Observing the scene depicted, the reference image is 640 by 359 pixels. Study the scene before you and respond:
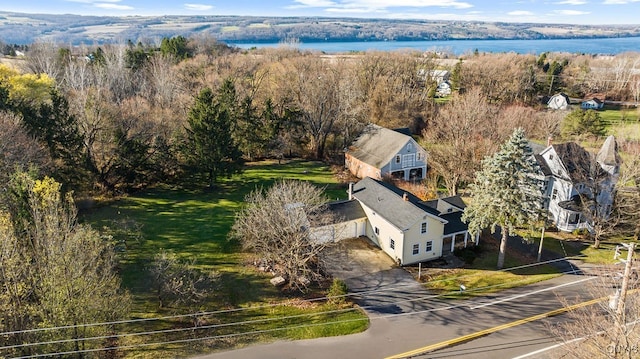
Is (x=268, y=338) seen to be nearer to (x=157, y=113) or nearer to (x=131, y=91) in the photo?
(x=157, y=113)

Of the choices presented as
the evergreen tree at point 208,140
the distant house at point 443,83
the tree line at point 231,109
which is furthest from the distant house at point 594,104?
the evergreen tree at point 208,140

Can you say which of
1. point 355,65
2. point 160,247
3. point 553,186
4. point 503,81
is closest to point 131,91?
point 355,65

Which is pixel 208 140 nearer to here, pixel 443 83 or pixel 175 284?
pixel 175 284

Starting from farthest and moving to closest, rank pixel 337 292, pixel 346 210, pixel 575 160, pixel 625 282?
pixel 575 160 < pixel 346 210 < pixel 337 292 < pixel 625 282

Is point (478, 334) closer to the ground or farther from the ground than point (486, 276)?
closer to the ground

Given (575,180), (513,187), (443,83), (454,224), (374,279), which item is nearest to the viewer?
(374,279)

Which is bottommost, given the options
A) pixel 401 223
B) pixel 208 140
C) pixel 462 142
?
pixel 401 223

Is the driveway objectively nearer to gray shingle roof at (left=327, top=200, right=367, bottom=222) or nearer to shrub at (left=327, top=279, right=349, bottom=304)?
shrub at (left=327, top=279, right=349, bottom=304)

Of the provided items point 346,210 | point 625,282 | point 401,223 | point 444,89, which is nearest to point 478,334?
point 401,223
